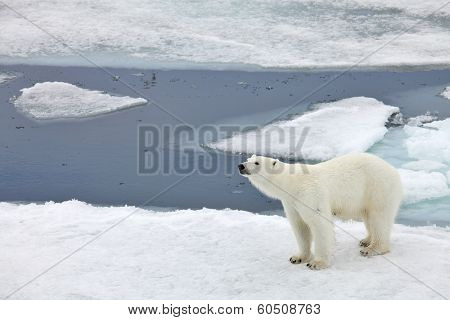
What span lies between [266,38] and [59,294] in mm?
11241

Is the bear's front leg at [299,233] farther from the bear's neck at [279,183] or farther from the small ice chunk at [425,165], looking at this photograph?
the small ice chunk at [425,165]

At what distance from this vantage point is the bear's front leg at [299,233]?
18.4ft

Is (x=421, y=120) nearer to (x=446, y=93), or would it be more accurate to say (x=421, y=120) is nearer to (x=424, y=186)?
(x=446, y=93)

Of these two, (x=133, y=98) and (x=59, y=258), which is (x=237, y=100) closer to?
(x=133, y=98)

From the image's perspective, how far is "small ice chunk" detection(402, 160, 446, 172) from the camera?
8500mm

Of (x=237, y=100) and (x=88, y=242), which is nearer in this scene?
(x=88, y=242)

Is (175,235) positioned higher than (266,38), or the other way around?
(266,38)

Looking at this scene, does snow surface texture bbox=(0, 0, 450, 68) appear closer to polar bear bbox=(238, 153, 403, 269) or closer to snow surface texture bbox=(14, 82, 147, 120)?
snow surface texture bbox=(14, 82, 147, 120)

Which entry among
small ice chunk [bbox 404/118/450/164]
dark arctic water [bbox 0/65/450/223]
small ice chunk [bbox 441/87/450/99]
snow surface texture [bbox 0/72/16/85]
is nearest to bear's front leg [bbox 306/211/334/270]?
dark arctic water [bbox 0/65/450/223]

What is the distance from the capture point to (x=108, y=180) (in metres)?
8.71

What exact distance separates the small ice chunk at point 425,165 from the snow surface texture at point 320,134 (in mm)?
787

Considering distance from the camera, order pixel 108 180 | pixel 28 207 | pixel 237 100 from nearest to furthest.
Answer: pixel 28 207
pixel 108 180
pixel 237 100

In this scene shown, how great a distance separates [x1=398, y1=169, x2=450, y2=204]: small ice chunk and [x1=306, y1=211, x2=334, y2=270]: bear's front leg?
2.54m
